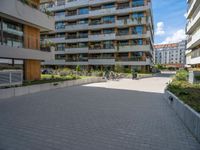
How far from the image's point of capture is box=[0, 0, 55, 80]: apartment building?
42.8 feet

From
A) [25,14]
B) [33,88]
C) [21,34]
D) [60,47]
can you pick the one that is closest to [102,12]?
[60,47]

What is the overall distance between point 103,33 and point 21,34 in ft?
92.7

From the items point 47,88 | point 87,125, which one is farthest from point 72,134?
point 47,88

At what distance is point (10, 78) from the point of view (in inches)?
462

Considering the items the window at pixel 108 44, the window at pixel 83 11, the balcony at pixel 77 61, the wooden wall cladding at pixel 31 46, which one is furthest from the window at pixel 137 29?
the wooden wall cladding at pixel 31 46

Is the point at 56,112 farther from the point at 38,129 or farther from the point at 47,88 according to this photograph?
the point at 47,88

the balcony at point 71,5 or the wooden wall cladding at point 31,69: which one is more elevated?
the balcony at point 71,5

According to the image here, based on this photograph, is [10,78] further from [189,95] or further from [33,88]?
[189,95]

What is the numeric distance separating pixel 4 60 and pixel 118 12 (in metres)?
31.6

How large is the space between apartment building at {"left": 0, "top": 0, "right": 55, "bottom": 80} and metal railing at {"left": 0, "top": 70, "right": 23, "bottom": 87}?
178 centimetres

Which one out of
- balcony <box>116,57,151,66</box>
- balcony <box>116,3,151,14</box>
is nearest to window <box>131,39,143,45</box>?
balcony <box>116,57,151,66</box>

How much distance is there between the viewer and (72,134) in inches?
207

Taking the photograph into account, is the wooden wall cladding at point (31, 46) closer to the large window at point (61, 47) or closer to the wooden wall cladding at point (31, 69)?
the wooden wall cladding at point (31, 69)

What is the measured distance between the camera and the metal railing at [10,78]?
36.8 feet
